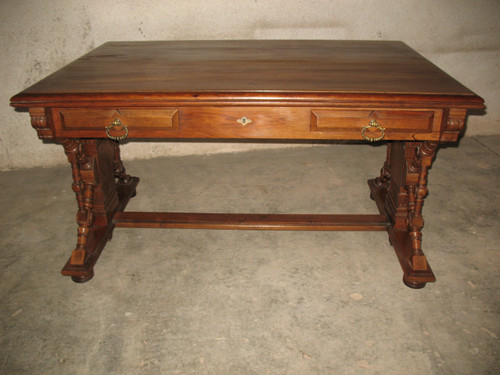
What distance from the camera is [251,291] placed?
2.36m

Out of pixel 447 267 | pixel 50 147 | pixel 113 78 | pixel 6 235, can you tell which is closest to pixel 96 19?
pixel 50 147

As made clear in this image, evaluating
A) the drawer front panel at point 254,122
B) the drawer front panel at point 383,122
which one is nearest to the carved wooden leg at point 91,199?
the drawer front panel at point 254,122

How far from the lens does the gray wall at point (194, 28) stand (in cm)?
332

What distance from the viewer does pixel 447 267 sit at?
2.52 meters

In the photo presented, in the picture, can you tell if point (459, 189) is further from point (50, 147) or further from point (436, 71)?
point (50, 147)

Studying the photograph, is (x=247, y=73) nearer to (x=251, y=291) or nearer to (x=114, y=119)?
(x=114, y=119)

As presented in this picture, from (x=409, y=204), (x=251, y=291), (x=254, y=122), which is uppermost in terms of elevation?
(x=254, y=122)

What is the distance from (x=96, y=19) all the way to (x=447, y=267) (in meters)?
2.93

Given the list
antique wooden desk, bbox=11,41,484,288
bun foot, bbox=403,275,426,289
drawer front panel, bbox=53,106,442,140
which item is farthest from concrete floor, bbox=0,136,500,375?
drawer front panel, bbox=53,106,442,140

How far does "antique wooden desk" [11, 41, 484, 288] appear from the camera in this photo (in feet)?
6.70

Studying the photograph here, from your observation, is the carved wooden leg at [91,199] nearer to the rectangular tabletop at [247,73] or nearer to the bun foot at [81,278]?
the bun foot at [81,278]

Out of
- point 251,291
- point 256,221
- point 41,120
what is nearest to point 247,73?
point 256,221

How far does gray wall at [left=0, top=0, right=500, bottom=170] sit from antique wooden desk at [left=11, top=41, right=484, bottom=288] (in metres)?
0.72

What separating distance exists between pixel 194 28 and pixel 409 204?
6.85ft
